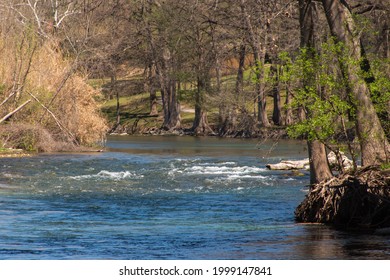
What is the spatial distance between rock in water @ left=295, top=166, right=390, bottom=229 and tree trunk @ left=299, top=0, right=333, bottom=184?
11.1 ft

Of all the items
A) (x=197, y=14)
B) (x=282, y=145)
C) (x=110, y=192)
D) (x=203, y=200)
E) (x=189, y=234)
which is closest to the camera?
(x=189, y=234)

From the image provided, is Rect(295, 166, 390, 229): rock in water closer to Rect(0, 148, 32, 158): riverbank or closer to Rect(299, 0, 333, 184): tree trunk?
Rect(299, 0, 333, 184): tree trunk

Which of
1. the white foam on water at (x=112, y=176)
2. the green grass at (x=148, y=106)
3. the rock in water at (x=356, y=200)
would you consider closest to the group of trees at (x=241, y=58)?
the green grass at (x=148, y=106)

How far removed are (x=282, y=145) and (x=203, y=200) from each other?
31132 millimetres

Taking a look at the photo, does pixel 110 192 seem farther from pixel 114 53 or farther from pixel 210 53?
pixel 114 53

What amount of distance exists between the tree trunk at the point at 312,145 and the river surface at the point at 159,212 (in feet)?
4.63

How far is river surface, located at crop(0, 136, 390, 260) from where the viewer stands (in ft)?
59.3

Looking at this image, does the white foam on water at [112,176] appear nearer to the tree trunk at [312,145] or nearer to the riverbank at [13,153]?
the riverbank at [13,153]

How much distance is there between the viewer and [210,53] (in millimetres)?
74750

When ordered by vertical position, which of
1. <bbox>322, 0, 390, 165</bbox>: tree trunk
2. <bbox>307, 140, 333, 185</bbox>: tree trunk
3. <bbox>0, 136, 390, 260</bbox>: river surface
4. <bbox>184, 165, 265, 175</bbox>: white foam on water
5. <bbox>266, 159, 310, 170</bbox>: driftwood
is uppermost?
<bbox>322, 0, 390, 165</bbox>: tree trunk

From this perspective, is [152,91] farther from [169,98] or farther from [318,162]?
[318,162]

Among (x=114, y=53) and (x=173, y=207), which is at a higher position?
(x=114, y=53)

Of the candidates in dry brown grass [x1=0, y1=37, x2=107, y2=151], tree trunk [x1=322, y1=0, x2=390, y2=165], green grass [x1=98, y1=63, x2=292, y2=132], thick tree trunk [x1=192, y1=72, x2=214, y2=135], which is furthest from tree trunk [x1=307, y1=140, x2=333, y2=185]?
thick tree trunk [x1=192, y1=72, x2=214, y2=135]

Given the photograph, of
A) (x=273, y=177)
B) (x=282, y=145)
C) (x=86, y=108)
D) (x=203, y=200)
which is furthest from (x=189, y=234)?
(x=282, y=145)
